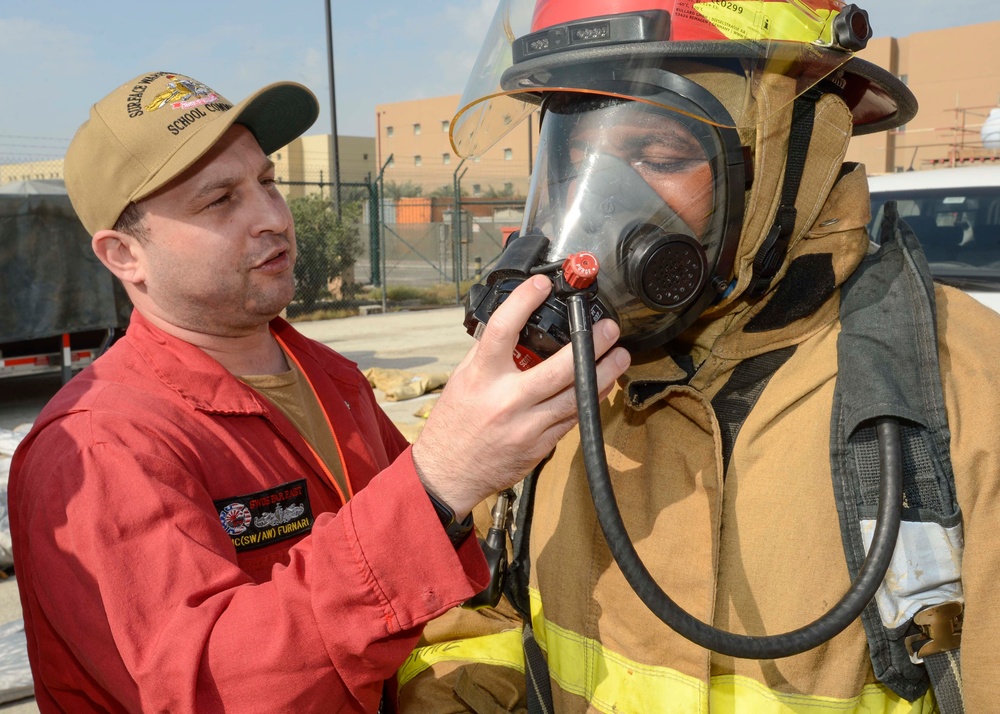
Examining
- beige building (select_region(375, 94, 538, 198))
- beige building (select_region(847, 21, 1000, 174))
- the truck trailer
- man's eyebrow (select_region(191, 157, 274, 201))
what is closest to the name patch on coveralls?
man's eyebrow (select_region(191, 157, 274, 201))

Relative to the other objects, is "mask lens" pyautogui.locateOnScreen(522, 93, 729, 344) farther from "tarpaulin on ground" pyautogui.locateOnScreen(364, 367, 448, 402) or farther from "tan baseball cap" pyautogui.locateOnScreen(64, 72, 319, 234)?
"tarpaulin on ground" pyautogui.locateOnScreen(364, 367, 448, 402)

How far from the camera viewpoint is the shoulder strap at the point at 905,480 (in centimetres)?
138

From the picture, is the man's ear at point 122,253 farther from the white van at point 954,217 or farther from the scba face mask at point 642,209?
the white van at point 954,217

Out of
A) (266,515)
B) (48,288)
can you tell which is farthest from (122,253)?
(48,288)

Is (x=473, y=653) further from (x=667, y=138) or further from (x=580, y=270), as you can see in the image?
(x=667, y=138)

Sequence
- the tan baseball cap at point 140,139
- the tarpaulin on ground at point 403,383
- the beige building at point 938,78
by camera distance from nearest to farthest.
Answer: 1. the tan baseball cap at point 140,139
2. the tarpaulin on ground at point 403,383
3. the beige building at point 938,78

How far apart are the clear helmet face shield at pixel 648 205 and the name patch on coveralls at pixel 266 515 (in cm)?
78

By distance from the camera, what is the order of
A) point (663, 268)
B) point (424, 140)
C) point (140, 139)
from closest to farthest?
point (663, 268), point (140, 139), point (424, 140)

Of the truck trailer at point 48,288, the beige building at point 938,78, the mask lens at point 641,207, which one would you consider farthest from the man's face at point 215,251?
the beige building at point 938,78

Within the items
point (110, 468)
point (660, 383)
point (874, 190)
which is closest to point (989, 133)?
point (874, 190)

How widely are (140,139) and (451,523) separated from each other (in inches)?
49.6

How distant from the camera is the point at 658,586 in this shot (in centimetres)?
124

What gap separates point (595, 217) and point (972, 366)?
709 mm

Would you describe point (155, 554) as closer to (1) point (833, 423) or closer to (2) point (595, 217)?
(2) point (595, 217)
